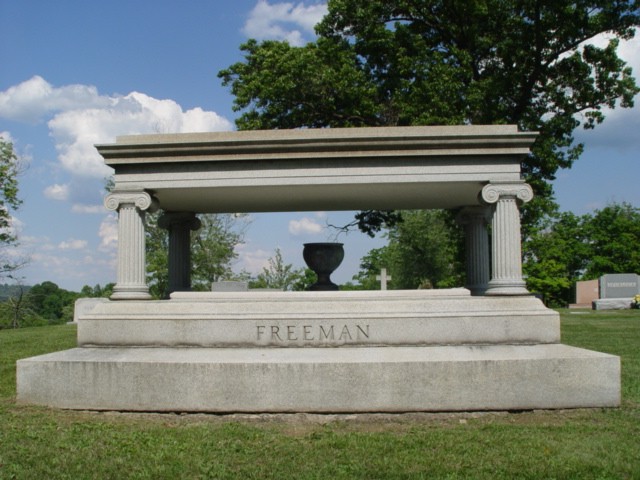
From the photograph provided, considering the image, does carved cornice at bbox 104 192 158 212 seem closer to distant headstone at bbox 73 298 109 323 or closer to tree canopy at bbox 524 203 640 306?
distant headstone at bbox 73 298 109 323

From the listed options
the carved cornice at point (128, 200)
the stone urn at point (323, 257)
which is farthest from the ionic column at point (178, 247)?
the carved cornice at point (128, 200)

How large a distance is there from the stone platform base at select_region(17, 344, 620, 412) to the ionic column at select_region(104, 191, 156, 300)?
1.74 metres

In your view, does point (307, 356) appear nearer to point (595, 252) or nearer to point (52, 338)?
point (52, 338)

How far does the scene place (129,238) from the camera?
30.9 ft

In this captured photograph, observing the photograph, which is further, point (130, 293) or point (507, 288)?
point (130, 293)

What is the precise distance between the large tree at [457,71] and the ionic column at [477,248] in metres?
5.84

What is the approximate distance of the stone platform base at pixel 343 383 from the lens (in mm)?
7668

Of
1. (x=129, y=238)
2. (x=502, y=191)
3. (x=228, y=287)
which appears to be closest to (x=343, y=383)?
(x=502, y=191)

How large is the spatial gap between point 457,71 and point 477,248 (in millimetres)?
8476

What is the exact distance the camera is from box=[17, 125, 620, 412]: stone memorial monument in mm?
7699

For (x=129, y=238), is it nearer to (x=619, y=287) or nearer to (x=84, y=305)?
(x=84, y=305)

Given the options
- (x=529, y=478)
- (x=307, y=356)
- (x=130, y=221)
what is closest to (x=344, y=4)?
(x=130, y=221)

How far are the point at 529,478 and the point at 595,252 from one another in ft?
157

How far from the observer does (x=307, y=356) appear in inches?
314
